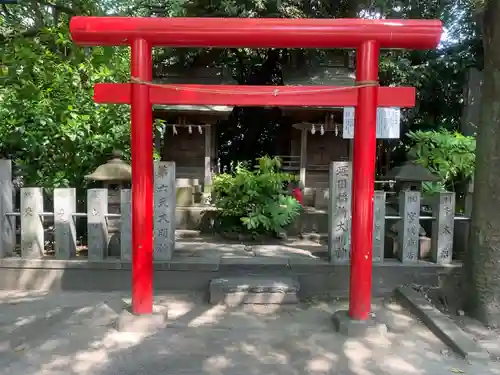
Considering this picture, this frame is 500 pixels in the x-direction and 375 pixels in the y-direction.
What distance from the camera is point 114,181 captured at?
6637 mm

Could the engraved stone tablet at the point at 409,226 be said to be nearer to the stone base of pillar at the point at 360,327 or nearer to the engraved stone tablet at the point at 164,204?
the stone base of pillar at the point at 360,327

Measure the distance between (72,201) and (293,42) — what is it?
3.48 m

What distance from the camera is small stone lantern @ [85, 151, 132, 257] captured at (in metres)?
6.14

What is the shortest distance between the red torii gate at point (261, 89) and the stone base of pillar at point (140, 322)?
0.35 ft

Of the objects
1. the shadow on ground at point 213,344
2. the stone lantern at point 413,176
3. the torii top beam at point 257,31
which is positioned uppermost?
the torii top beam at point 257,31

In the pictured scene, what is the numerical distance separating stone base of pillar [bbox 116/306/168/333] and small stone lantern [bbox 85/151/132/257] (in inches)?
72.6

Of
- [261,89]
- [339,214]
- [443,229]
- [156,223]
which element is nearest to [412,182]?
[443,229]

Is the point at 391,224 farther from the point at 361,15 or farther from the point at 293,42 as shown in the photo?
the point at 361,15

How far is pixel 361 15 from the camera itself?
1192 cm

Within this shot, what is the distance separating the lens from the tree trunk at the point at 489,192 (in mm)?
4516

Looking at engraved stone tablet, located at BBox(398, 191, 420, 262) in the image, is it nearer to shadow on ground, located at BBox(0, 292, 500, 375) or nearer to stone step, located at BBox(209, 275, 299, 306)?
shadow on ground, located at BBox(0, 292, 500, 375)

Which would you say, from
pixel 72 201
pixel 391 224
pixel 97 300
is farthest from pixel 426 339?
pixel 72 201

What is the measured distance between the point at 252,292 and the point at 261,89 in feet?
7.65

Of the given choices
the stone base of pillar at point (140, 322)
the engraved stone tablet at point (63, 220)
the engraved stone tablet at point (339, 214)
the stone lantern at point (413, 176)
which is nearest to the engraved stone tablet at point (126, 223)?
the engraved stone tablet at point (63, 220)
